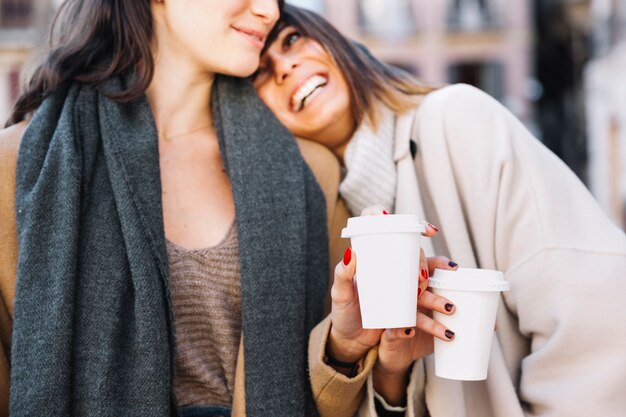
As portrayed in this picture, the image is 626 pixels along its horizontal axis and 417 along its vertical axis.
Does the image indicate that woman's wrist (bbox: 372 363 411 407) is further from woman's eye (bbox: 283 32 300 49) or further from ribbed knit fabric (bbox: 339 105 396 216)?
woman's eye (bbox: 283 32 300 49)

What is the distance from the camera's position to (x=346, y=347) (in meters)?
1.72

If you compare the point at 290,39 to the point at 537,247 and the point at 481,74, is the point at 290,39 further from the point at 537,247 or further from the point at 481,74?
the point at 481,74

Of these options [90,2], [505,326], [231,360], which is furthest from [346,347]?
[90,2]

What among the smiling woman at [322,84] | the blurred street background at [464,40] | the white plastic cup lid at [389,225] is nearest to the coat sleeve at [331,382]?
the white plastic cup lid at [389,225]

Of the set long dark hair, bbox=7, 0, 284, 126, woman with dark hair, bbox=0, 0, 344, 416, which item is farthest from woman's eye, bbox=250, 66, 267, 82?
long dark hair, bbox=7, 0, 284, 126

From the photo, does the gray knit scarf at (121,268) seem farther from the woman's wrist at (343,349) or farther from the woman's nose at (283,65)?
the woman's nose at (283,65)

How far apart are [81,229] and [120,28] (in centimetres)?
70

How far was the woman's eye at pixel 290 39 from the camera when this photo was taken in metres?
2.33

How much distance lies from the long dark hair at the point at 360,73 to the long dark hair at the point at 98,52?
44cm

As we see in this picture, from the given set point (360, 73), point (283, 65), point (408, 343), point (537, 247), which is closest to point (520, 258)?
point (537, 247)

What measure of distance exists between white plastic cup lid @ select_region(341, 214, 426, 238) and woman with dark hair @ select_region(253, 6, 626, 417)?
0.45 ft

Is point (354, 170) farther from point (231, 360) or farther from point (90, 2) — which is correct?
point (90, 2)

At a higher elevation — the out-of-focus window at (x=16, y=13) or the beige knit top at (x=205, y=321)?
the out-of-focus window at (x=16, y=13)

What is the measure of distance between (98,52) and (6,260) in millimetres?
727
